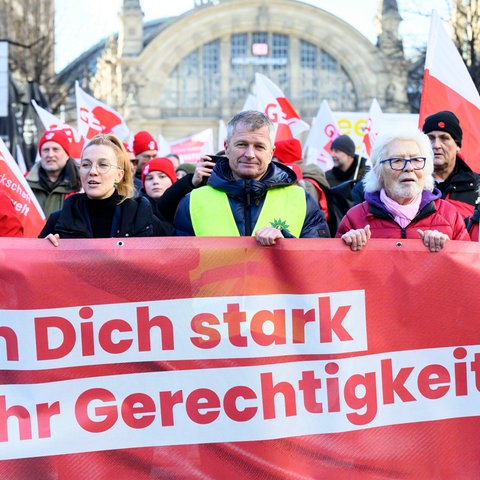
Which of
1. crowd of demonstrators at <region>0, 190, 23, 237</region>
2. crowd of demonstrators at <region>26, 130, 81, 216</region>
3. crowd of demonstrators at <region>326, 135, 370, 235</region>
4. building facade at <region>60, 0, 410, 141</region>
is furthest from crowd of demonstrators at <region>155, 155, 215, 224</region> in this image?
building facade at <region>60, 0, 410, 141</region>

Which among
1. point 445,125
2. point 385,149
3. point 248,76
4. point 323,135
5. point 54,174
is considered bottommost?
point 54,174

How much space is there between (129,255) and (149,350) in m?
0.41

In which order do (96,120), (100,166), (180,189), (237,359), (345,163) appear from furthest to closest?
(96,120), (345,163), (180,189), (100,166), (237,359)

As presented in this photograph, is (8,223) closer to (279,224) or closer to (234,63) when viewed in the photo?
(279,224)

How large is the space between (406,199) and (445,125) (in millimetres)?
1371

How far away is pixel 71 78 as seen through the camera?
48.6 metres

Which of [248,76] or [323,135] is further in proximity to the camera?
[248,76]

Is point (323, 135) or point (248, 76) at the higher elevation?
point (248, 76)

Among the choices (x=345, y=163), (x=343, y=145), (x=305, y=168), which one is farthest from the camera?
(x=345, y=163)

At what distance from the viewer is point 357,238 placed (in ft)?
13.9

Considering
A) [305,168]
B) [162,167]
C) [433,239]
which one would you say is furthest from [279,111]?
[433,239]

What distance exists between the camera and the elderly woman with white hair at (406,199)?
450cm

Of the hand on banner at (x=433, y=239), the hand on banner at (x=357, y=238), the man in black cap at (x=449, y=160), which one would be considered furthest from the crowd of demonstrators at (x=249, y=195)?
the man in black cap at (x=449, y=160)

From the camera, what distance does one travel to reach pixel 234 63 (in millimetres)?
72062
